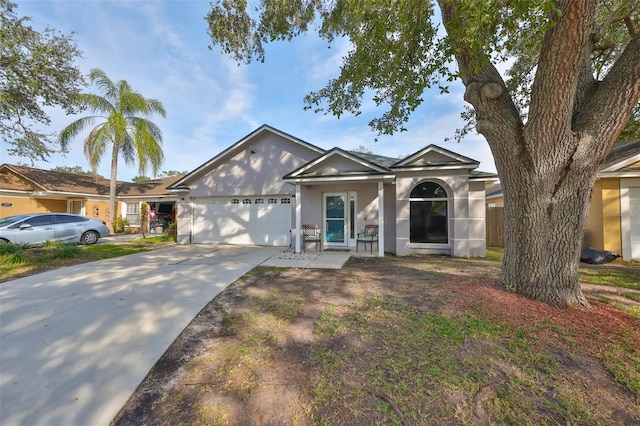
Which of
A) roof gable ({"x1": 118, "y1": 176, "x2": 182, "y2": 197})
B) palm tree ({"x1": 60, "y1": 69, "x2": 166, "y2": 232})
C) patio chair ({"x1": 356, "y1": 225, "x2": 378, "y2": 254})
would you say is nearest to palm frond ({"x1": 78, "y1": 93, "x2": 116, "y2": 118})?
palm tree ({"x1": 60, "y1": 69, "x2": 166, "y2": 232})

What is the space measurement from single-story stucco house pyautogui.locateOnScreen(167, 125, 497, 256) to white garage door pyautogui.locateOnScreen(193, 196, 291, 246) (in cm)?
5

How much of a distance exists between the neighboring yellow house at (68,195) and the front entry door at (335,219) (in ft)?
36.7

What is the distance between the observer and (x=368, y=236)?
33.3ft

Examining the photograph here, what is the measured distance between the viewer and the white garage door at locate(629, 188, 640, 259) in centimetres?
899

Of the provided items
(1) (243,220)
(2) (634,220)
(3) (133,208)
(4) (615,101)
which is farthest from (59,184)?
(2) (634,220)

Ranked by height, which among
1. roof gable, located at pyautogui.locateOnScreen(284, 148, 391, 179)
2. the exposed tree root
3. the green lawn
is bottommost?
the exposed tree root

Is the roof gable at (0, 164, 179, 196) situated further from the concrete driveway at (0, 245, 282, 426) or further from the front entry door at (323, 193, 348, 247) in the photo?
the concrete driveway at (0, 245, 282, 426)

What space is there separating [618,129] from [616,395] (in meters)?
3.48

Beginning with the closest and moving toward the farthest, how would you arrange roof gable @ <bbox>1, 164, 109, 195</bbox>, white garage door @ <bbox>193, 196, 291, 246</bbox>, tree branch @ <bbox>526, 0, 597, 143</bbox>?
tree branch @ <bbox>526, 0, 597, 143</bbox>, white garage door @ <bbox>193, 196, 291, 246</bbox>, roof gable @ <bbox>1, 164, 109, 195</bbox>

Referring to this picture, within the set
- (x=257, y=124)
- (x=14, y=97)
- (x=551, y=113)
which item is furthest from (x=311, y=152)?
(x=14, y=97)

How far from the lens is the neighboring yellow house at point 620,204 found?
8938 millimetres

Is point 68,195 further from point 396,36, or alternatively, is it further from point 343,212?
point 396,36

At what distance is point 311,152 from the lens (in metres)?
11.8

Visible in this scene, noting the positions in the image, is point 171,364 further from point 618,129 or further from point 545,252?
point 618,129
